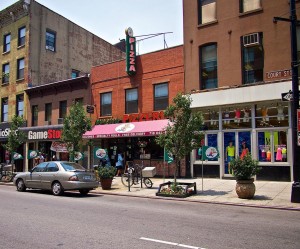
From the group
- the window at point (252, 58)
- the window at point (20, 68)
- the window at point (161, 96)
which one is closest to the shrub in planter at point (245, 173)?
the window at point (252, 58)

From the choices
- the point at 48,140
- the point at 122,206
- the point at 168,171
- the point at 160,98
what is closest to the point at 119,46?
the point at 48,140

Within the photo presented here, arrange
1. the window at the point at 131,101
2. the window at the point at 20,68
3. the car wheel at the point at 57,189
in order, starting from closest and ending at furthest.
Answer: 1. the car wheel at the point at 57,189
2. the window at the point at 131,101
3. the window at the point at 20,68

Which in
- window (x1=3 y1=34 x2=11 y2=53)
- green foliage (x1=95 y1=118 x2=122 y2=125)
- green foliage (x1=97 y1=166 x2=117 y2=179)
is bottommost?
green foliage (x1=97 y1=166 x2=117 y2=179)

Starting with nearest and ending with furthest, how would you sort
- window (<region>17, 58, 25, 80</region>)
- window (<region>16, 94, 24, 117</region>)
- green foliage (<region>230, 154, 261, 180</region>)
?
green foliage (<region>230, 154, 261, 180</region>), window (<region>16, 94, 24, 117</region>), window (<region>17, 58, 25, 80</region>)

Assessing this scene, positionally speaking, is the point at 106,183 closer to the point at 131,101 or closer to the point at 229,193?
the point at 229,193

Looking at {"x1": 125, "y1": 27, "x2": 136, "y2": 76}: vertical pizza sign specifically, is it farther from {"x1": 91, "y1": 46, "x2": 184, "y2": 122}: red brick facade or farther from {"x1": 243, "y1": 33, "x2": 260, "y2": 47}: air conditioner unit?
{"x1": 243, "y1": 33, "x2": 260, "y2": 47}: air conditioner unit

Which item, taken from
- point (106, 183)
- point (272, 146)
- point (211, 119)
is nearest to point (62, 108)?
point (106, 183)

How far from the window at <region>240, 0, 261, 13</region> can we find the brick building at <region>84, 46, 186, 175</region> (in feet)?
13.8

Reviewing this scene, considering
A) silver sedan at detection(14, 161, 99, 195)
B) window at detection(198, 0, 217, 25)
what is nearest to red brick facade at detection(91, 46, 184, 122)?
window at detection(198, 0, 217, 25)

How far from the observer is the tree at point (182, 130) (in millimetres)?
13750

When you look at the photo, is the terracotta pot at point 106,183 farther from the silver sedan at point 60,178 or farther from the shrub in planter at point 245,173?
the shrub in planter at point 245,173

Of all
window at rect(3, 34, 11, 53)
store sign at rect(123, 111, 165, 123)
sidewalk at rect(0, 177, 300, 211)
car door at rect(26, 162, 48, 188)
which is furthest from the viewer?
window at rect(3, 34, 11, 53)

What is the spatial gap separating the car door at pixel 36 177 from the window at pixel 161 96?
836cm

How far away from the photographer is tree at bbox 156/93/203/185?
45.1ft
